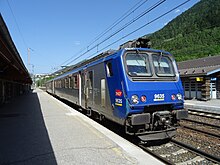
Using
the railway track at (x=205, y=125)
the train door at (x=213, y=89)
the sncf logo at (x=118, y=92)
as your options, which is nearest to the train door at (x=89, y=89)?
the sncf logo at (x=118, y=92)

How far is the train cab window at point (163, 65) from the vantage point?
668 cm

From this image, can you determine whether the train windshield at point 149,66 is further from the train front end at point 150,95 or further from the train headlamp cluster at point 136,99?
the train headlamp cluster at point 136,99

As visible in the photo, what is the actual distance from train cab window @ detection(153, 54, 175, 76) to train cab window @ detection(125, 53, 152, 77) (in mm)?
314

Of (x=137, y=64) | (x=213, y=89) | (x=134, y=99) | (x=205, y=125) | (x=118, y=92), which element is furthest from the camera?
(x=213, y=89)

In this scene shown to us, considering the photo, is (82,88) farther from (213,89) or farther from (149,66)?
(213,89)

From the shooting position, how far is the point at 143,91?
5980 millimetres

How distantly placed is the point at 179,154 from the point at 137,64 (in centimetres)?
266

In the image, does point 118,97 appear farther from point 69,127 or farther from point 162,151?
point 69,127

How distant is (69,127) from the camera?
313 inches

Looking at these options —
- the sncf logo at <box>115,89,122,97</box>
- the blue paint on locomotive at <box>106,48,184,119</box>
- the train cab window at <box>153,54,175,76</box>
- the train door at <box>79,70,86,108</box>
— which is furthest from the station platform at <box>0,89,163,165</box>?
the train door at <box>79,70,86,108</box>

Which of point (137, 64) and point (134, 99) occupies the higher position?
point (137, 64)

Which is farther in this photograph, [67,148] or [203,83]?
[203,83]

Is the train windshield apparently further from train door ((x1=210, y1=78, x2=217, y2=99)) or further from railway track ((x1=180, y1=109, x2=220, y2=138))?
train door ((x1=210, y1=78, x2=217, y2=99))

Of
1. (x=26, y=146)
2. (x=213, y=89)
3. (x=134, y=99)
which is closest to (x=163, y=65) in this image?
(x=134, y=99)
